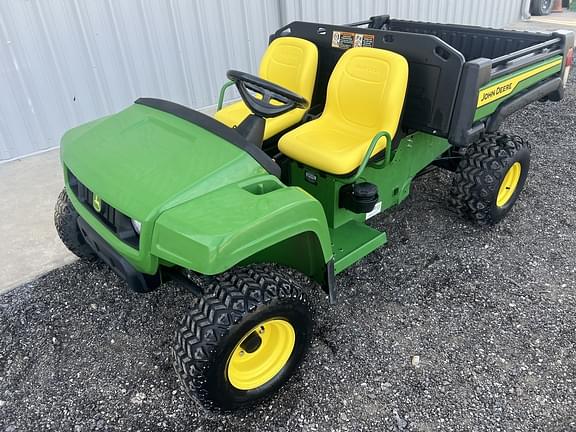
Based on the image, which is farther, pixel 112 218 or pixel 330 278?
pixel 330 278

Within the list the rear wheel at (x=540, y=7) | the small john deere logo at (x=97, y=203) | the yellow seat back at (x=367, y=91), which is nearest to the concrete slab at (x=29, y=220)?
the small john deere logo at (x=97, y=203)

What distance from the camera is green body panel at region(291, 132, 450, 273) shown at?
246 centimetres

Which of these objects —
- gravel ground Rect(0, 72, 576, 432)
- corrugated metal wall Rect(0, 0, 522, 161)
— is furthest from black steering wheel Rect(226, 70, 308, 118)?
corrugated metal wall Rect(0, 0, 522, 161)

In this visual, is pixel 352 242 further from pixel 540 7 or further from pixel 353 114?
pixel 540 7

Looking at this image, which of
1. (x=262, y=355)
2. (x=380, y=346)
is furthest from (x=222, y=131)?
(x=380, y=346)

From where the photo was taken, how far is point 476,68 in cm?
229

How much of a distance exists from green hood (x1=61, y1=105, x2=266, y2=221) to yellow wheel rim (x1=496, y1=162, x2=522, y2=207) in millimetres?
1843

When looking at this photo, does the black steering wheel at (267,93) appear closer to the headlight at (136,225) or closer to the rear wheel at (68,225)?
the headlight at (136,225)

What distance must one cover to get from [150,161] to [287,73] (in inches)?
51.4

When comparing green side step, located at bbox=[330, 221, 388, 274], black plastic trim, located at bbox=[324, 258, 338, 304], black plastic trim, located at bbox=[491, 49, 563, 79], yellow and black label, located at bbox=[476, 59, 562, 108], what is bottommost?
green side step, located at bbox=[330, 221, 388, 274]

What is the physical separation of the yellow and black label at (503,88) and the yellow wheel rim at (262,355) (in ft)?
4.85

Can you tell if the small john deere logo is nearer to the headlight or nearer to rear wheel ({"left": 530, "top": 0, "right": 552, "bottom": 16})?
the headlight

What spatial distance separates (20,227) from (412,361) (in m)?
2.58

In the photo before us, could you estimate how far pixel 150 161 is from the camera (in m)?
1.94
